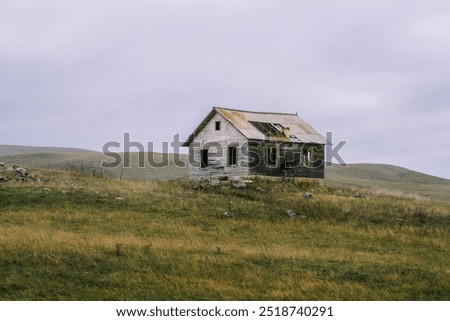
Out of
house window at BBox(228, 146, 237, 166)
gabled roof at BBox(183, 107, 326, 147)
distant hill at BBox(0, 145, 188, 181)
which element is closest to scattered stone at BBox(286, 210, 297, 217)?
gabled roof at BBox(183, 107, 326, 147)

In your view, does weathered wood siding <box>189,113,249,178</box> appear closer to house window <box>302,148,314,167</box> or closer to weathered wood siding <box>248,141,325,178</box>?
weathered wood siding <box>248,141,325,178</box>

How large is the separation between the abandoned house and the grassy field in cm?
657

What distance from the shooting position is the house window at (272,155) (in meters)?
42.1

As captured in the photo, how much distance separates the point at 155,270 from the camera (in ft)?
51.0

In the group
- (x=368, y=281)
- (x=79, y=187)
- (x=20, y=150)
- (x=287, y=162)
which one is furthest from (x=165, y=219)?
(x=20, y=150)

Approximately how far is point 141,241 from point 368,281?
767 cm

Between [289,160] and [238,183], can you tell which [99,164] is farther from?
[238,183]

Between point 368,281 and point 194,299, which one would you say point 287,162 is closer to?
point 368,281

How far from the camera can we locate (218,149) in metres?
42.8

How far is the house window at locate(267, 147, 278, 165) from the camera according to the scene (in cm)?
4209

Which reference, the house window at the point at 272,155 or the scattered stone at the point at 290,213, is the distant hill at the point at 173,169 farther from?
the scattered stone at the point at 290,213

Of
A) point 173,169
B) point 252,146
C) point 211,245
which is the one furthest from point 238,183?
point 173,169

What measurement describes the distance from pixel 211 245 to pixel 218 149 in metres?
23.4

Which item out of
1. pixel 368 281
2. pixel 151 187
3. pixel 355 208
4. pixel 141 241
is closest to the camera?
pixel 368 281
